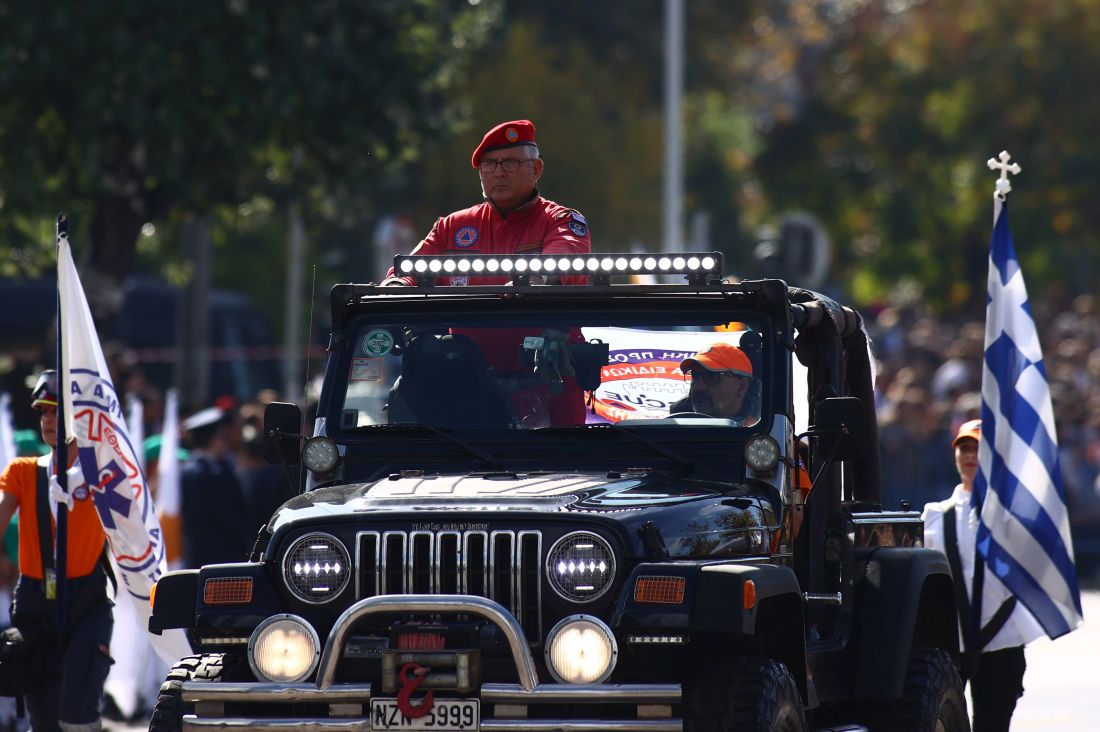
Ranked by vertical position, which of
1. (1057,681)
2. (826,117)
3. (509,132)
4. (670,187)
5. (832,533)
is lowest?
(1057,681)

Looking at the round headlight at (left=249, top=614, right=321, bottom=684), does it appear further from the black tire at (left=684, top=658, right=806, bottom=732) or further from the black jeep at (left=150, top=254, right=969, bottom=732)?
the black tire at (left=684, top=658, right=806, bottom=732)

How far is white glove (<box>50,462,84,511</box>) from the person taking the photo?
33.1ft

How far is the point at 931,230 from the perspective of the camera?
39531 millimetres

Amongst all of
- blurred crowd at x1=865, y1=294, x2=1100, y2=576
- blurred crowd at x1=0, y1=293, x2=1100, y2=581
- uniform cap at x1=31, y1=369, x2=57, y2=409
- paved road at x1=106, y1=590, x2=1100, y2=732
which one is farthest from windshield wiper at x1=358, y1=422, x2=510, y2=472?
blurred crowd at x1=865, y1=294, x2=1100, y2=576

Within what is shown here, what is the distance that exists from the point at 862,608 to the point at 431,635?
93.0 inches

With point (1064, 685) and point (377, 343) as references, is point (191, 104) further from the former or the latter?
point (377, 343)

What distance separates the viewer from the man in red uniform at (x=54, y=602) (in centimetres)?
1011

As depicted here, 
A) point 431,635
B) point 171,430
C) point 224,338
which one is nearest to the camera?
point 431,635

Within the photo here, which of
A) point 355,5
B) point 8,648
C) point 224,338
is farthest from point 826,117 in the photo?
point 8,648

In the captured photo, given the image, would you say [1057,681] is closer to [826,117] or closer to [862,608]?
[862,608]

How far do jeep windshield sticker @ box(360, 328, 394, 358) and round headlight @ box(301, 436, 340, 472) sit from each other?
408mm

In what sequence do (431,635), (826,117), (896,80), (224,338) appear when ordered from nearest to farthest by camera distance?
(431,635), (224,338), (896,80), (826,117)

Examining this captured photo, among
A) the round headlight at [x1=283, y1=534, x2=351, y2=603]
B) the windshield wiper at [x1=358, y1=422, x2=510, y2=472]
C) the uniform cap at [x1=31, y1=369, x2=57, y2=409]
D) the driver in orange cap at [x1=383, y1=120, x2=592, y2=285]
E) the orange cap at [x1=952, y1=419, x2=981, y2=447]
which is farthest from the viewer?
the orange cap at [x1=952, y1=419, x2=981, y2=447]

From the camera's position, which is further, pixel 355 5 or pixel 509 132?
pixel 355 5
